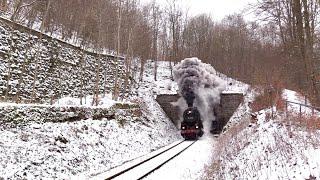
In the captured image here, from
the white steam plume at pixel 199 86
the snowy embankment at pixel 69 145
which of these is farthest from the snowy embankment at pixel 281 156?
the white steam plume at pixel 199 86

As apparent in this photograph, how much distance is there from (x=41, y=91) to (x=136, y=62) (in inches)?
916

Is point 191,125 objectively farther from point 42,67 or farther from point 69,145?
point 69,145

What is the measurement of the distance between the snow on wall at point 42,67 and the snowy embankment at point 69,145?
6319mm

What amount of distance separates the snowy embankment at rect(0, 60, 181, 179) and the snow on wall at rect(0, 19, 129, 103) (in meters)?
6.32

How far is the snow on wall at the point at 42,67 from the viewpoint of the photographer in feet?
75.4

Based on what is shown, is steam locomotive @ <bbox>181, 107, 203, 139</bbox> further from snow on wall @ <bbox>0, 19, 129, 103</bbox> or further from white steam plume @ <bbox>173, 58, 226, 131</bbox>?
snow on wall @ <bbox>0, 19, 129, 103</bbox>

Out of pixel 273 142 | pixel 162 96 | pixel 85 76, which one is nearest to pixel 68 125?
pixel 273 142

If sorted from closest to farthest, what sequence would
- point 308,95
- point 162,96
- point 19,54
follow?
point 308,95, point 19,54, point 162,96

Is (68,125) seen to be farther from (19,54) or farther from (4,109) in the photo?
(19,54)

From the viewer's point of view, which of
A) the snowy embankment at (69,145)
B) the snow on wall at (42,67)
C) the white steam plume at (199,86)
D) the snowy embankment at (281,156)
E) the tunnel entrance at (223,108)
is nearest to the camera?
the snowy embankment at (281,156)

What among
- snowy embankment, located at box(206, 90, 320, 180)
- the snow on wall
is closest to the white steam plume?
the snow on wall

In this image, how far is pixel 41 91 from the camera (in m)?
25.0

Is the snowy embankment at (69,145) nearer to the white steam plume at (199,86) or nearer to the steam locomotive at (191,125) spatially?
the steam locomotive at (191,125)

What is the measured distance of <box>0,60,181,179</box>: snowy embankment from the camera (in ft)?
34.8
